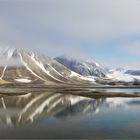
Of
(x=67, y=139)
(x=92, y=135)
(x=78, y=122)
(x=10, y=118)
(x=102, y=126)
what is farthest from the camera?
(x=10, y=118)

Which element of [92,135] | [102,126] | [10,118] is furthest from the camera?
[10,118]

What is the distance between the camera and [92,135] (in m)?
29.3

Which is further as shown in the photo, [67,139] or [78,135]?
[78,135]

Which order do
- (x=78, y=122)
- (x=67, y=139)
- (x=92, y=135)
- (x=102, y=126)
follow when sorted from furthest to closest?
1. (x=78, y=122)
2. (x=102, y=126)
3. (x=92, y=135)
4. (x=67, y=139)

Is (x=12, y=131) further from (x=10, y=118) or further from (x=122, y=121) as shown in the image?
(x=122, y=121)

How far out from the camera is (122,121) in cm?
3806

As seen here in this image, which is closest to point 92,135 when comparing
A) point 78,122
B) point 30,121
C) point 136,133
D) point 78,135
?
point 78,135

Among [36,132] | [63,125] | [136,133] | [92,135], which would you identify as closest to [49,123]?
[63,125]

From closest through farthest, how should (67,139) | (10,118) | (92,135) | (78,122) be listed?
(67,139), (92,135), (78,122), (10,118)

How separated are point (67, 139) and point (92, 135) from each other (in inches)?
120

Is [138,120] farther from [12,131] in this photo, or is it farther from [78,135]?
[12,131]

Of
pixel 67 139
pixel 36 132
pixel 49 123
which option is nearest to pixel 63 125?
pixel 49 123

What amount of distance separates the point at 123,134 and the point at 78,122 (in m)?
8.37

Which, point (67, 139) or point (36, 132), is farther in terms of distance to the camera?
point (36, 132)
